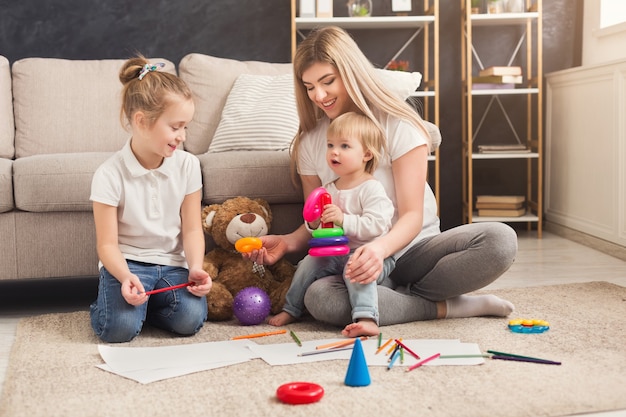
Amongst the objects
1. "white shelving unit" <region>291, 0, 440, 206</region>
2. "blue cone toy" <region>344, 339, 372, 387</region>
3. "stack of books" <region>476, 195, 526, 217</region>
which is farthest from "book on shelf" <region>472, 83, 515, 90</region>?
"blue cone toy" <region>344, 339, 372, 387</region>

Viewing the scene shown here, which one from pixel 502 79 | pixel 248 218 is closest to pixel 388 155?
pixel 248 218

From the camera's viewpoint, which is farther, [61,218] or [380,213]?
[61,218]

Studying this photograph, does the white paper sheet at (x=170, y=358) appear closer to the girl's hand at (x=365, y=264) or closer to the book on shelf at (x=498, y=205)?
the girl's hand at (x=365, y=264)

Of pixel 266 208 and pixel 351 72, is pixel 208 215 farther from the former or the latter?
pixel 351 72

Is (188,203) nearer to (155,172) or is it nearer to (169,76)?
(155,172)

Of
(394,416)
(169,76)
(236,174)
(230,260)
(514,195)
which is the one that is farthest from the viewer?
(514,195)

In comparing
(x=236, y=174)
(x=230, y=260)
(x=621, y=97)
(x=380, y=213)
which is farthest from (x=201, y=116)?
(x=621, y=97)

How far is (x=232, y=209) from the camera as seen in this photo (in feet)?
7.75

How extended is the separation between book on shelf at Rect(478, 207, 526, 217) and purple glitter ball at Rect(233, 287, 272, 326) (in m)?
2.15

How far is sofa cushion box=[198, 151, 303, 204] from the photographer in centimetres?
249

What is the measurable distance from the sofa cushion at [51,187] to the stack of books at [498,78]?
7.33 ft

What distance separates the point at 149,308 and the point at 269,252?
369 mm

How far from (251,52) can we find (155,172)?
207 centimetres

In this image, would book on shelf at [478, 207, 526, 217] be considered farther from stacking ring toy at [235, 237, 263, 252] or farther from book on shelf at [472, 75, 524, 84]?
stacking ring toy at [235, 237, 263, 252]
